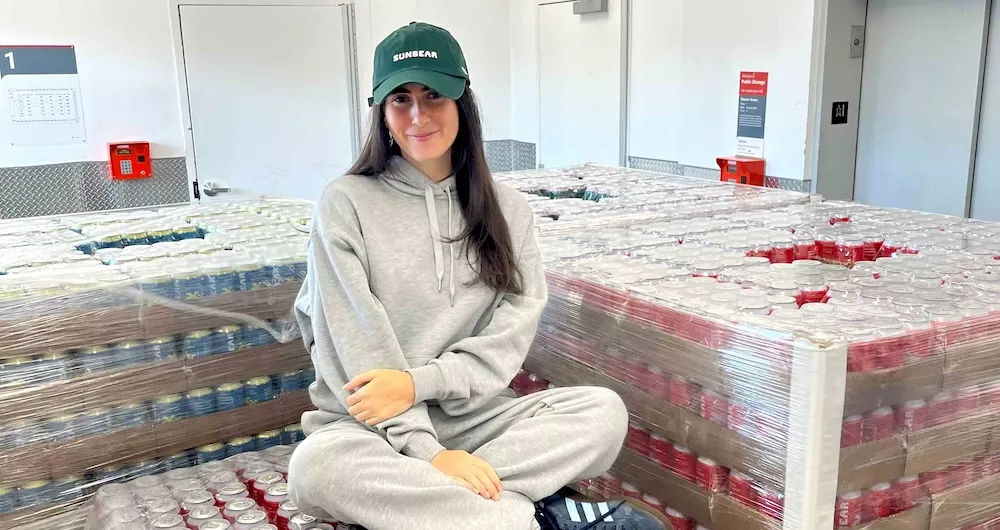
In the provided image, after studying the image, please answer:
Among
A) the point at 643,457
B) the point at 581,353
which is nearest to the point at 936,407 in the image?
the point at 643,457

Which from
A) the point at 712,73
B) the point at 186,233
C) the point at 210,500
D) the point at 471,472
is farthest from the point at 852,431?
the point at 712,73

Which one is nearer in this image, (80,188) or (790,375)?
(790,375)

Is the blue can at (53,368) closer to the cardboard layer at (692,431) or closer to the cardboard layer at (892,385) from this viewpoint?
the cardboard layer at (692,431)

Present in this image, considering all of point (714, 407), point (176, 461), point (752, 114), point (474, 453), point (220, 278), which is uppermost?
point (752, 114)

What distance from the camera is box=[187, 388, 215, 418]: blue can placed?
8.98 feet

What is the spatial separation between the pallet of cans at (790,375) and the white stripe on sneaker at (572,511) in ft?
1.03

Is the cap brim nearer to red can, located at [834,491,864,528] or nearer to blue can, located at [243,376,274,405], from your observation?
blue can, located at [243,376,274,405]

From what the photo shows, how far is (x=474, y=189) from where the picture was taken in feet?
7.48

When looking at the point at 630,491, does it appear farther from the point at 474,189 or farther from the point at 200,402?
the point at 200,402

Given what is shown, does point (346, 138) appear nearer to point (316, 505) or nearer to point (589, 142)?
point (589, 142)

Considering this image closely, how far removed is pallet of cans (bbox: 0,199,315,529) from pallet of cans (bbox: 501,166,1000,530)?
910mm

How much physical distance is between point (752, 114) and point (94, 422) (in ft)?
13.2

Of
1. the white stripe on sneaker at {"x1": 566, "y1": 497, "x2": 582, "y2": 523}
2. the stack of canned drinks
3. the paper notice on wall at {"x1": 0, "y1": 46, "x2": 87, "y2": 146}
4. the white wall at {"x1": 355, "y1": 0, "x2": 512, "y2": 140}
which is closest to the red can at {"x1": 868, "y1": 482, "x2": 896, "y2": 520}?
the white stripe on sneaker at {"x1": 566, "y1": 497, "x2": 582, "y2": 523}

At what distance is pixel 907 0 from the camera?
462 cm
